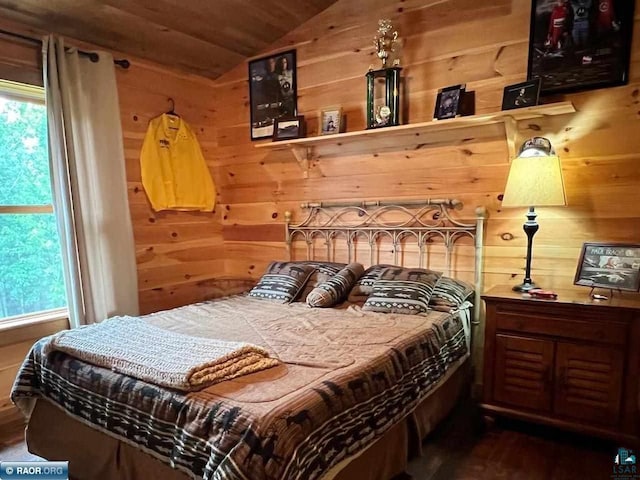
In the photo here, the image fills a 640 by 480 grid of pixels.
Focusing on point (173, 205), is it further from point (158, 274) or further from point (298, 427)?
point (298, 427)

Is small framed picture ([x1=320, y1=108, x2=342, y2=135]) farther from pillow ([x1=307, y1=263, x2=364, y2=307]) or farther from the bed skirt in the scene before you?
the bed skirt

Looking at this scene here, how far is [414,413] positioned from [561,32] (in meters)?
2.11

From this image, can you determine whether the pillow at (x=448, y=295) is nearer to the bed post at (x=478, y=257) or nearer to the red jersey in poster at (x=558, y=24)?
the bed post at (x=478, y=257)

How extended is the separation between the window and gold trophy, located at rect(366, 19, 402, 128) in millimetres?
2044

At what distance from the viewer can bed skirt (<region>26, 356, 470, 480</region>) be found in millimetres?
1554

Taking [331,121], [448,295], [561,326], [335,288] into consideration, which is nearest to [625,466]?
[561,326]

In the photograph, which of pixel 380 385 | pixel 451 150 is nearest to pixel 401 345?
pixel 380 385

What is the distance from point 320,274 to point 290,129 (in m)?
1.08

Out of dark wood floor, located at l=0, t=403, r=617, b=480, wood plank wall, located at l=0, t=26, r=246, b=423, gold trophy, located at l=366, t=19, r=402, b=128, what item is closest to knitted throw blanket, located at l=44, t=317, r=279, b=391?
dark wood floor, located at l=0, t=403, r=617, b=480

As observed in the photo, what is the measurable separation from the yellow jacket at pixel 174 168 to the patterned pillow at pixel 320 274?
3.92 feet

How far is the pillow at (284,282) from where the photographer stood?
281 centimetres

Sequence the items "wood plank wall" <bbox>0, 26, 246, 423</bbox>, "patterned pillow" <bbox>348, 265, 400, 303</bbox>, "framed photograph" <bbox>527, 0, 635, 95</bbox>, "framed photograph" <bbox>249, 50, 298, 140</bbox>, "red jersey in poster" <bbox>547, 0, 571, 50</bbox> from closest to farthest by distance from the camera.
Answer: "framed photograph" <bbox>527, 0, 635, 95</bbox>
"red jersey in poster" <bbox>547, 0, 571, 50</bbox>
"wood plank wall" <bbox>0, 26, 246, 423</bbox>
"patterned pillow" <bbox>348, 265, 400, 303</bbox>
"framed photograph" <bbox>249, 50, 298, 140</bbox>

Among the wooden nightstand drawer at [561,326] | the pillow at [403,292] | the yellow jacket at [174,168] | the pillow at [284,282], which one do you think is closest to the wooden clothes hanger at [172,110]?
the yellow jacket at [174,168]

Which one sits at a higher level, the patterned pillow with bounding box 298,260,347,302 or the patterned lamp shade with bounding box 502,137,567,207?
the patterned lamp shade with bounding box 502,137,567,207
